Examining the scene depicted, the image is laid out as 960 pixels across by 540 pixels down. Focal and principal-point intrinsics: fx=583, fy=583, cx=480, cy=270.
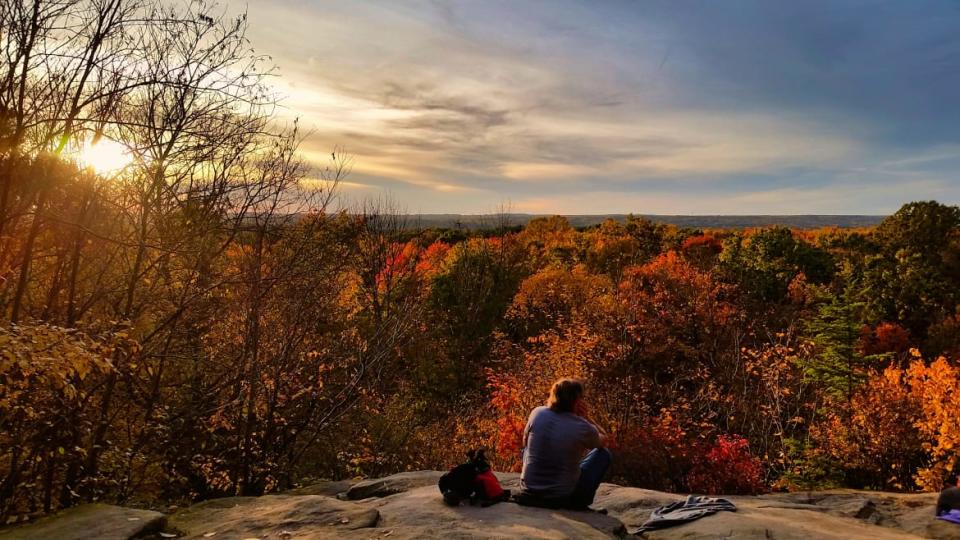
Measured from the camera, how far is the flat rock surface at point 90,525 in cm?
665

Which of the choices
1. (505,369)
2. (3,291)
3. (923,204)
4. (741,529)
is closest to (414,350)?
(505,369)

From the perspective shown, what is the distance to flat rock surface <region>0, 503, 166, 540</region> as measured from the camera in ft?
21.8

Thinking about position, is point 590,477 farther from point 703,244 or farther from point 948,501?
point 703,244

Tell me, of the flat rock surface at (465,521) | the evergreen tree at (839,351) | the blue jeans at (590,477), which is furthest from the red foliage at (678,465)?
the blue jeans at (590,477)

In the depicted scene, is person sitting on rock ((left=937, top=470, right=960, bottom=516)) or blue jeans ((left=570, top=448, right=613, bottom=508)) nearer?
blue jeans ((left=570, top=448, right=613, bottom=508))

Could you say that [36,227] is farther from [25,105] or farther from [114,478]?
[114,478]

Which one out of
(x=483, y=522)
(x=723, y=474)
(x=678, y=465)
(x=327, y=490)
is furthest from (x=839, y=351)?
(x=483, y=522)

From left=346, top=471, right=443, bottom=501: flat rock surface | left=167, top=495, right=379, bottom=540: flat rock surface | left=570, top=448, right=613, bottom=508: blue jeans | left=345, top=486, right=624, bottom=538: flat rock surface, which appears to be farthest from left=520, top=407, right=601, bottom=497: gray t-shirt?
left=346, top=471, right=443, bottom=501: flat rock surface

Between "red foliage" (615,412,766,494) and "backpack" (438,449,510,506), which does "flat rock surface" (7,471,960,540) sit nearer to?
"backpack" (438,449,510,506)

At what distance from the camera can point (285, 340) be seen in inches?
550

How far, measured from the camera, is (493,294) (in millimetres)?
42125

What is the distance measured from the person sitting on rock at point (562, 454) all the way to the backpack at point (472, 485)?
41cm

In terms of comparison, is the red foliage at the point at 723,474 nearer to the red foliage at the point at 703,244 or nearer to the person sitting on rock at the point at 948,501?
the person sitting on rock at the point at 948,501

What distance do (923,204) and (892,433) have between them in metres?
24.9
